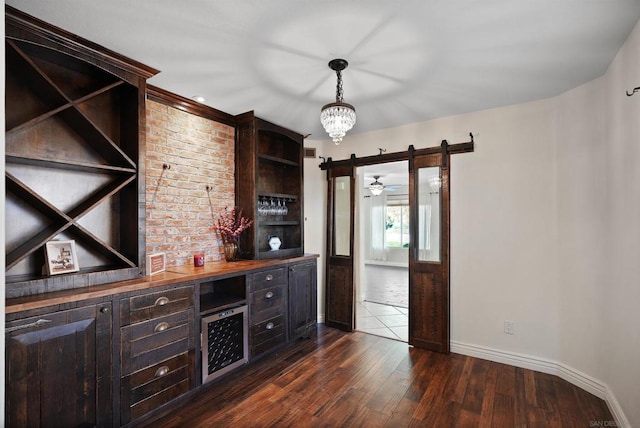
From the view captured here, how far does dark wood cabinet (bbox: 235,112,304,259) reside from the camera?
3.31m

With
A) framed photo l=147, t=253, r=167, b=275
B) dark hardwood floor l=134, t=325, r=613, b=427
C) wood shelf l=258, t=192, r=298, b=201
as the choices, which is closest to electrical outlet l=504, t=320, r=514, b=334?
dark hardwood floor l=134, t=325, r=613, b=427

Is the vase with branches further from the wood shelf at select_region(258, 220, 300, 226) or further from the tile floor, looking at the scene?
the tile floor

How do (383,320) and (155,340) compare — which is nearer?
(155,340)

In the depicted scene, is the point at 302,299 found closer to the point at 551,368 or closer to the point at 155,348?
the point at 155,348

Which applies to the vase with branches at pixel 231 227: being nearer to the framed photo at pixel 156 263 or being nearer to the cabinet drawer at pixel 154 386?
the framed photo at pixel 156 263

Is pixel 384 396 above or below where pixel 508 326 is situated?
below

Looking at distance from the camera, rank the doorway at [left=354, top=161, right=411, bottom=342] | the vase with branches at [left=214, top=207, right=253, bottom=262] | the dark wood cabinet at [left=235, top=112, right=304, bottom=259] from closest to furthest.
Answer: the vase with branches at [left=214, top=207, right=253, bottom=262], the dark wood cabinet at [left=235, top=112, right=304, bottom=259], the doorway at [left=354, top=161, right=411, bottom=342]

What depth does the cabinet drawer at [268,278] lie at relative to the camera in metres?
2.95

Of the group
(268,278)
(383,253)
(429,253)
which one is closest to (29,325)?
(268,278)

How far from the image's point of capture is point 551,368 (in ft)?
9.27

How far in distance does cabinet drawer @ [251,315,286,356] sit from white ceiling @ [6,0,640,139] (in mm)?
2233

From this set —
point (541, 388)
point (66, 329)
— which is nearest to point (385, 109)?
point (541, 388)

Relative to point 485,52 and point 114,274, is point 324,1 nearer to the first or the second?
point 485,52

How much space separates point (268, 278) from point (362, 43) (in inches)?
87.9
